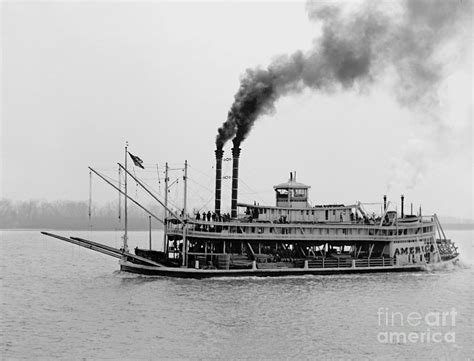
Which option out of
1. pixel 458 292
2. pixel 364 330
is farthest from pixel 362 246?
pixel 364 330

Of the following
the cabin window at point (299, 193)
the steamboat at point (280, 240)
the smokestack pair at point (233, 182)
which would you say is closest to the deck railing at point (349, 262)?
the steamboat at point (280, 240)

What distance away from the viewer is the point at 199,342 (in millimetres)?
30438

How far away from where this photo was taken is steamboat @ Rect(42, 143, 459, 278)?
52.6 m

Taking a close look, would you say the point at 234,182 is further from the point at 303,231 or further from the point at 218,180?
the point at 303,231

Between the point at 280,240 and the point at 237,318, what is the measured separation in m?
21.7

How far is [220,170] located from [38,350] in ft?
99.5

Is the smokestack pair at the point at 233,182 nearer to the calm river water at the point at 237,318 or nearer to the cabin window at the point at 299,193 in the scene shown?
the cabin window at the point at 299,193

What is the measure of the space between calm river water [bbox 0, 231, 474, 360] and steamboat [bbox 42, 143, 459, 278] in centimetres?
176

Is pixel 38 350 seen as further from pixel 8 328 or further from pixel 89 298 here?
pixel 89 298

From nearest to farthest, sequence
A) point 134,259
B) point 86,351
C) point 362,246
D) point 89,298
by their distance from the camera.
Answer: point 86,351 < point 89,298 < point 134,259 < point 362,246

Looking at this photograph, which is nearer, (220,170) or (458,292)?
(458,292)

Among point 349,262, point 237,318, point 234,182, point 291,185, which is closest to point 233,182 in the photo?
point 234,182
